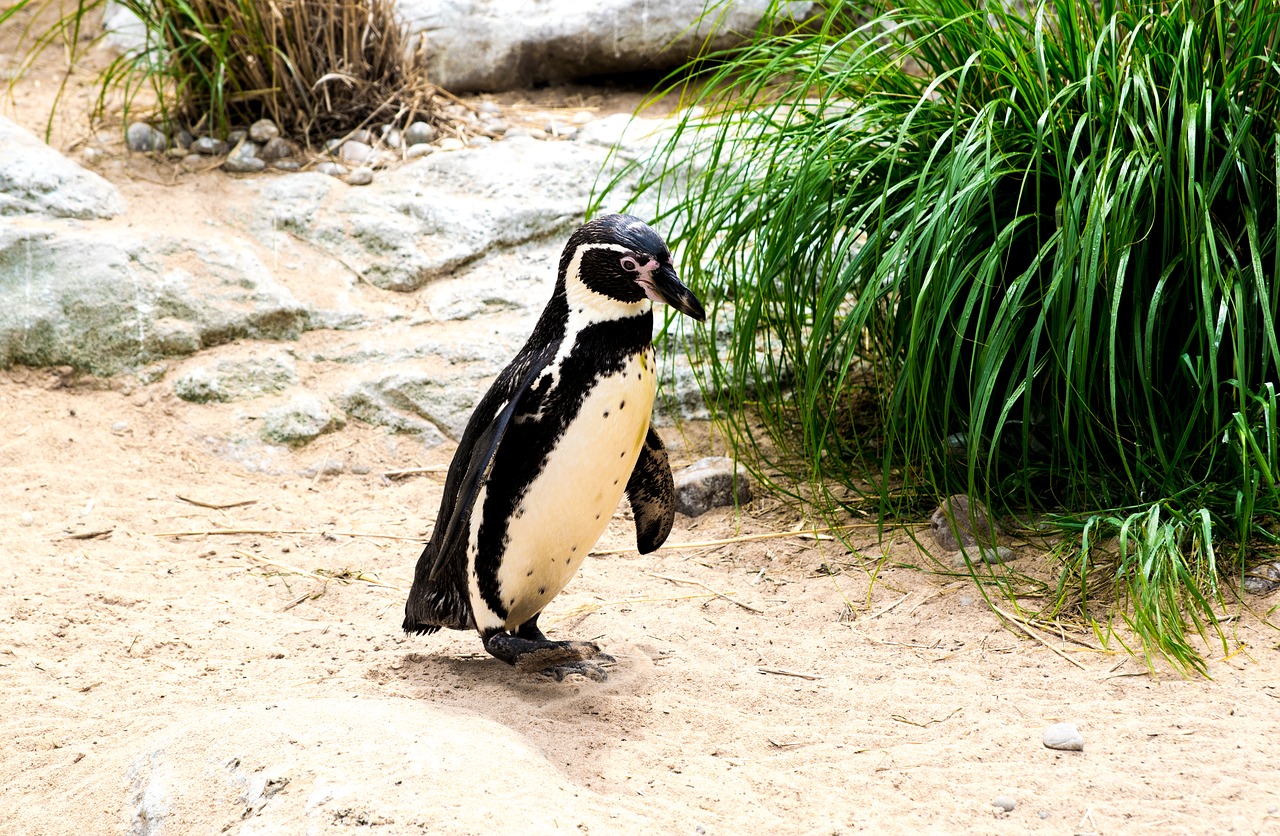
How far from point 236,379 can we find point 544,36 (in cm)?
240

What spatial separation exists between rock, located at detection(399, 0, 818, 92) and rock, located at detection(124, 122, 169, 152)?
1.26m

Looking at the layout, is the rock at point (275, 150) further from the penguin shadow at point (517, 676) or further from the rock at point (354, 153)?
the penguin shadow at point (517, 676)

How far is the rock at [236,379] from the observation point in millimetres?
3967

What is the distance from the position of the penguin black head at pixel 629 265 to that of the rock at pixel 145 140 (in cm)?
314

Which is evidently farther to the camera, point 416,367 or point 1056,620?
point 416,367

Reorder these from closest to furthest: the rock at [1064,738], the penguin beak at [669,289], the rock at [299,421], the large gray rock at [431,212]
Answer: the rock at [1064,738] → the penguin beak at [669,289] → the rock at [299,421] → the large gray rock at [431,212]

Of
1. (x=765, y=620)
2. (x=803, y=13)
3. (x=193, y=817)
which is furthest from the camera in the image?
(x=803, y=13)

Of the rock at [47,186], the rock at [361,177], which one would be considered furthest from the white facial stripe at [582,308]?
the rock at [47,186]

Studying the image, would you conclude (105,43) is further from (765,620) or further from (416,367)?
(765,620)

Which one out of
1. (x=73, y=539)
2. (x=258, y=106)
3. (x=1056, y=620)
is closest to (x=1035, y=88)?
(x=1056, y=620)

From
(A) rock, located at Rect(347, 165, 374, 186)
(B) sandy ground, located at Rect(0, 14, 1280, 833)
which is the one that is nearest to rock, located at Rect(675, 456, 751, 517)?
(B) sandy ground, located at Rect(0, 14, 1280, 833)

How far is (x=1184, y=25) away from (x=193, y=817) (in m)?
2.69

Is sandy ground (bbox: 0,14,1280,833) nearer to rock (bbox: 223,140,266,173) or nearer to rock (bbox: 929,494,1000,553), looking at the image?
rock (bbox: 929,494,1000,553)

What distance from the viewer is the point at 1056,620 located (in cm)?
262
